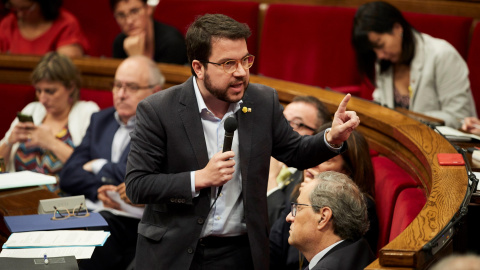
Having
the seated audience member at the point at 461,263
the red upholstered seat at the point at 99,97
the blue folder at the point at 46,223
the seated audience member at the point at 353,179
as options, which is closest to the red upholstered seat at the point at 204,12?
the red upholstered seat at the point at 99,97

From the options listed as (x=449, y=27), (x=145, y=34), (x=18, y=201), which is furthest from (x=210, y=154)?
(x=449, y=27)

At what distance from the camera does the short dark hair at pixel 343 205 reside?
145 cm

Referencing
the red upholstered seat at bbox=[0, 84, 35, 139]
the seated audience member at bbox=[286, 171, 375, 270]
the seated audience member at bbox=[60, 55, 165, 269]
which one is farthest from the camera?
the red upholstered seat at bbox=[0, 84, 35, 139]

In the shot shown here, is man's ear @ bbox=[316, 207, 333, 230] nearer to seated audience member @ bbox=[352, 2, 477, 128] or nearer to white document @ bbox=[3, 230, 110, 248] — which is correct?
white document @ bbox=[3, 230, 110, 248]

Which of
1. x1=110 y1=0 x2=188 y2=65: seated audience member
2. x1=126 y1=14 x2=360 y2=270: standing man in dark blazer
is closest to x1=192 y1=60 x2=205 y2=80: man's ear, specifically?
x1=126 y1=14 x2=360 y2=270: standing man in dark blazer

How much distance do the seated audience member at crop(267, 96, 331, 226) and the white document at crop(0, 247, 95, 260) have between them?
69cm

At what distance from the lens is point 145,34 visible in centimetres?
299

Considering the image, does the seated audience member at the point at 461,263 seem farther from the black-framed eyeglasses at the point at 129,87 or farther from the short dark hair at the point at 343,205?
the black-framed eyeglasses at the point at 129,87

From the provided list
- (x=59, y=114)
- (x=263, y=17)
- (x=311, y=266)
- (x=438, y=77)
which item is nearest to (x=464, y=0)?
(x=438, y=77)

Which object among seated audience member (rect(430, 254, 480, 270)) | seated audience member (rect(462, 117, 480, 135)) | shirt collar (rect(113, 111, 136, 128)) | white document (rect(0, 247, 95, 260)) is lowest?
shirt collar (rect(113, 111, 136, 128))

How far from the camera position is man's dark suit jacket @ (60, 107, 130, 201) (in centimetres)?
236

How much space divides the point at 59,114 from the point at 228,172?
147cm

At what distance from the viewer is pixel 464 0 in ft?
9.96

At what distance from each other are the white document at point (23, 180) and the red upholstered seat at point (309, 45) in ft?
4.75
